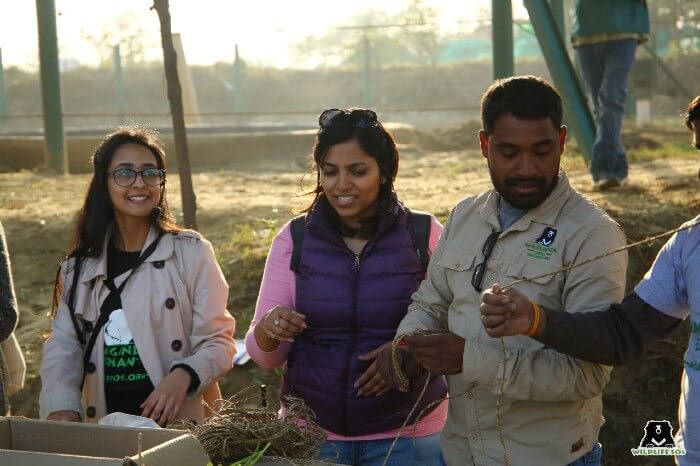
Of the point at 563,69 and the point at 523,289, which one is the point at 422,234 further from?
the point at 563,69

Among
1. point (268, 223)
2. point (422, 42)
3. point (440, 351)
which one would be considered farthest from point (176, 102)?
point (422, 42)

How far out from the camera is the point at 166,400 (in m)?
3.72

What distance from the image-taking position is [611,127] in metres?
7.55

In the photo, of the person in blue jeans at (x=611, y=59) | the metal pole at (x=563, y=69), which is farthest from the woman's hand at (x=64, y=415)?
the metal pole at (x=563, y=69)

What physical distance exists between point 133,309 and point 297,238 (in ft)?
2.20

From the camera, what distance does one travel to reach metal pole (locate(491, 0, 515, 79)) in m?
8.59

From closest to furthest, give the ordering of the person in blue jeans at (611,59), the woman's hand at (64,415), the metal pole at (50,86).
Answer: the woman's hand at (64,415)
the person in blue jeans at (611,59)
the metal pole at (50,86)

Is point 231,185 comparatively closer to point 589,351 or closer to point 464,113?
point 589,351

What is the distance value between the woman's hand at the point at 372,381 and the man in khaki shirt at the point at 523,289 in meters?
0.16

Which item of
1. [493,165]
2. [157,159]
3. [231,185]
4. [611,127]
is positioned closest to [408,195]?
[611,127]

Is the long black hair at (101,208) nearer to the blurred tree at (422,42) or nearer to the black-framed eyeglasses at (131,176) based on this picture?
the black-framed eyeglasses at (131,176)

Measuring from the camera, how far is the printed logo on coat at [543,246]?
2.93 m

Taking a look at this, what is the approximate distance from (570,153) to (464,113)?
1948cm

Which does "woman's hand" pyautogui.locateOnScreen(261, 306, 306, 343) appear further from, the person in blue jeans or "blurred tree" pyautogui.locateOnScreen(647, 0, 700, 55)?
"blurred tree" pyautogui.locateOnScreen(647, 0, 700, 55)
